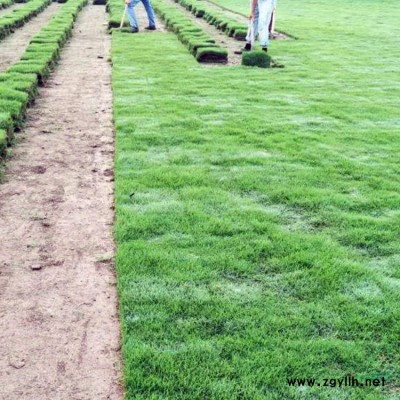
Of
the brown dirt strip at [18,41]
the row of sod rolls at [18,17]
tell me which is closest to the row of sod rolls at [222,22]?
the brown dirt strip at [18,41]

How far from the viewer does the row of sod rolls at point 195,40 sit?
13.2 m

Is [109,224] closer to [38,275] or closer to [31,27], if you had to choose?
[38,275]

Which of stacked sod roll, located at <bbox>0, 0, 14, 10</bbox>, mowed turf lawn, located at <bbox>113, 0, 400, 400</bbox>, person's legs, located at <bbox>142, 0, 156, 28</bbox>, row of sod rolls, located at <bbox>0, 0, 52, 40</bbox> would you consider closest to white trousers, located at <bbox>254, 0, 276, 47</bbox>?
mowed turf lawn, located at <bbox>113, 0, 400, 400</bbox>

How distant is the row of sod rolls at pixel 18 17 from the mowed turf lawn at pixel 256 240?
9.40m

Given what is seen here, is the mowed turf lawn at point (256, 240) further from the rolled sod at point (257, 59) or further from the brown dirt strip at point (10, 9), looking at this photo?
the brown dirt strip at point (10, 9)

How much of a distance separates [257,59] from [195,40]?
2.78 metres

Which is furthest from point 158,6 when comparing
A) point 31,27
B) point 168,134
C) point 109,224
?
point 109,224

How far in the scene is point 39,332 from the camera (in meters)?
3.66

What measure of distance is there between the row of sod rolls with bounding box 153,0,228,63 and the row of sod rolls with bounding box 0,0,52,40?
17.6ft

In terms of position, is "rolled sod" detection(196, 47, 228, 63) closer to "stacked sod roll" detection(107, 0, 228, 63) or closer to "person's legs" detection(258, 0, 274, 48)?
"stacked sod roll" detection(107, 0, 228, 63)

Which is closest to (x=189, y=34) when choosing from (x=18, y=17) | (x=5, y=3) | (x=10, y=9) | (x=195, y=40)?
(x=195, y=40)

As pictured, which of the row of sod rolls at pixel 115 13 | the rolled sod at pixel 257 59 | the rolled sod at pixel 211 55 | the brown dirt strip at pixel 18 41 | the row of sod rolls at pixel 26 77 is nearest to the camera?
the row of sod rolls at pixel 26 77

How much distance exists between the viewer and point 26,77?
988 cm

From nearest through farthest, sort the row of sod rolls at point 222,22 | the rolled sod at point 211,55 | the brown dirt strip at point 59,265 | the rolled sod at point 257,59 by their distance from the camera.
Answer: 1. the brown dirt strip at point 59,265
2. the rolled sod at point 257,59
3. the rolled sod at point 211,55
4. the row of sod rolls at point 222,22
